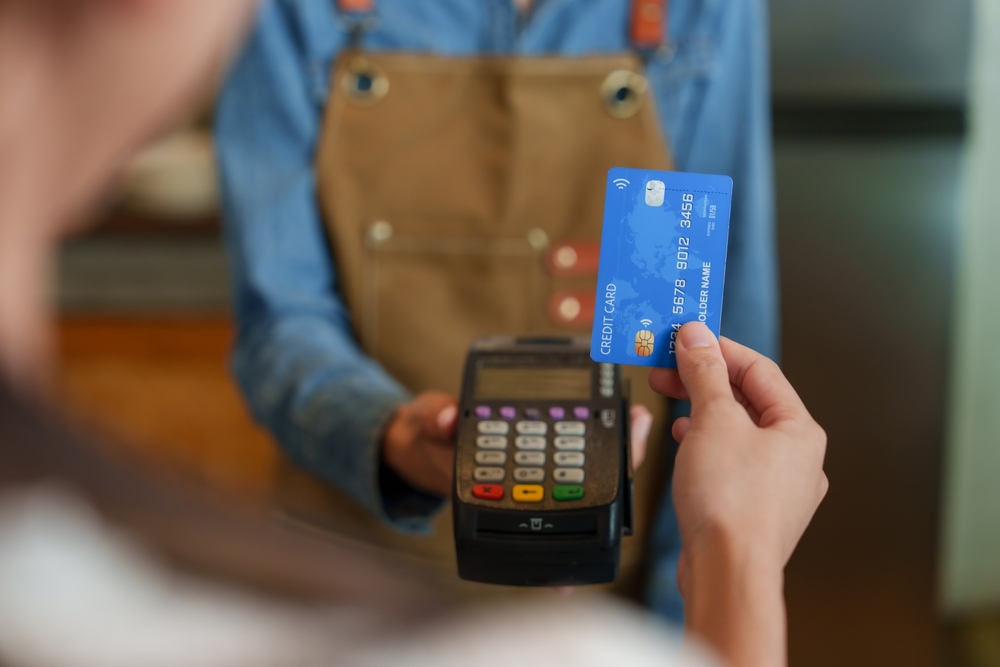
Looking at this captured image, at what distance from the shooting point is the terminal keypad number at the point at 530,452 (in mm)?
286

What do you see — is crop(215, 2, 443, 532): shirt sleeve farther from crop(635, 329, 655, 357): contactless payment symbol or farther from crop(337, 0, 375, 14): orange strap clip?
crop(635, 329, 655, 357): contactless payment symbol

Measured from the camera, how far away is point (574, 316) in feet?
1.35

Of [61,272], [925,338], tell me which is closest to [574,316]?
[925,338]

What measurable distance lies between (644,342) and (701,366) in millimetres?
22

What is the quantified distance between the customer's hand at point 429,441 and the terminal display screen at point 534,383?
3 cm

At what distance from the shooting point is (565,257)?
Answer: 46cm

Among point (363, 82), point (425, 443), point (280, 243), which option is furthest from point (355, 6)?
point (425, 443)

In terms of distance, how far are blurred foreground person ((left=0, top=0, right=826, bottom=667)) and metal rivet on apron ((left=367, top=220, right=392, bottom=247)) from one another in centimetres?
32

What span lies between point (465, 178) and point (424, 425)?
0.18m

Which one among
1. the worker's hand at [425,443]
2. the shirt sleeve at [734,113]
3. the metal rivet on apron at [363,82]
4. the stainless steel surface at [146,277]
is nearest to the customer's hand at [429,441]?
the worker's hand at [425,443]

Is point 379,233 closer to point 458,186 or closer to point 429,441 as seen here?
point 458,186

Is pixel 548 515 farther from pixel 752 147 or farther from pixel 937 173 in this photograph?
pixel 937 173

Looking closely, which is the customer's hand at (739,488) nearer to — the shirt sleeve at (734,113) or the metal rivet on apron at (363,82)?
the shirt sleeve at (734,113)

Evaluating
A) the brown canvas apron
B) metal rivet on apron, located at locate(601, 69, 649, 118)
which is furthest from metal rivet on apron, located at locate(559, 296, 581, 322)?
metal rivet on apron, located at locate(601, 69, 649, 118)
